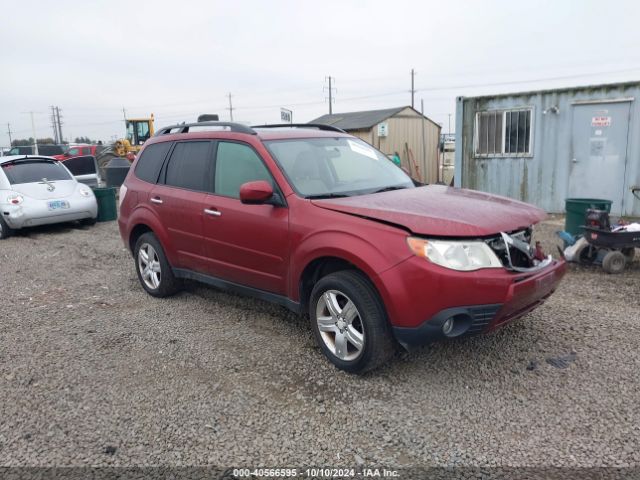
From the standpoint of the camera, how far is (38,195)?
962cm

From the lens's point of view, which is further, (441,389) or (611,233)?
(611,233)

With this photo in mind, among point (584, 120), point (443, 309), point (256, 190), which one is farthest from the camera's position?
point (584, 120)

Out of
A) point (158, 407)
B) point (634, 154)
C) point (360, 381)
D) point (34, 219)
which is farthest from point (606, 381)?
point (34, 219)

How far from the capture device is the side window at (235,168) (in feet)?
14.2

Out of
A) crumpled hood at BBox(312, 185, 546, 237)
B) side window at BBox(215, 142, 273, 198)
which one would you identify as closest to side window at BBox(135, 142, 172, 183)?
side window at BBox(215, 142, 273, 198)

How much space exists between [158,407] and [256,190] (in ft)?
5.41

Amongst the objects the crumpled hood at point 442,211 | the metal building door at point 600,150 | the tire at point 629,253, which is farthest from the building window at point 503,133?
the crumpled hood at point 442,211

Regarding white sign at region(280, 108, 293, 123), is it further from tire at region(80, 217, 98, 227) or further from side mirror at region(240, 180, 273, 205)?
side mirror at region(240, 180, 273, 205)

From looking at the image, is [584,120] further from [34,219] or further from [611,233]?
[34,219]

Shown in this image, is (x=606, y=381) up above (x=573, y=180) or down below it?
below

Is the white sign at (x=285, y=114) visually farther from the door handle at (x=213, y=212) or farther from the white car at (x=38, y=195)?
the door handle at (x=213, y=212)

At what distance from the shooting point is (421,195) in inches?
159

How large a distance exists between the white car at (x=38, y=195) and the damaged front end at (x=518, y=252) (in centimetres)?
880

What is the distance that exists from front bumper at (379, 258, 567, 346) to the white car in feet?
27.5
